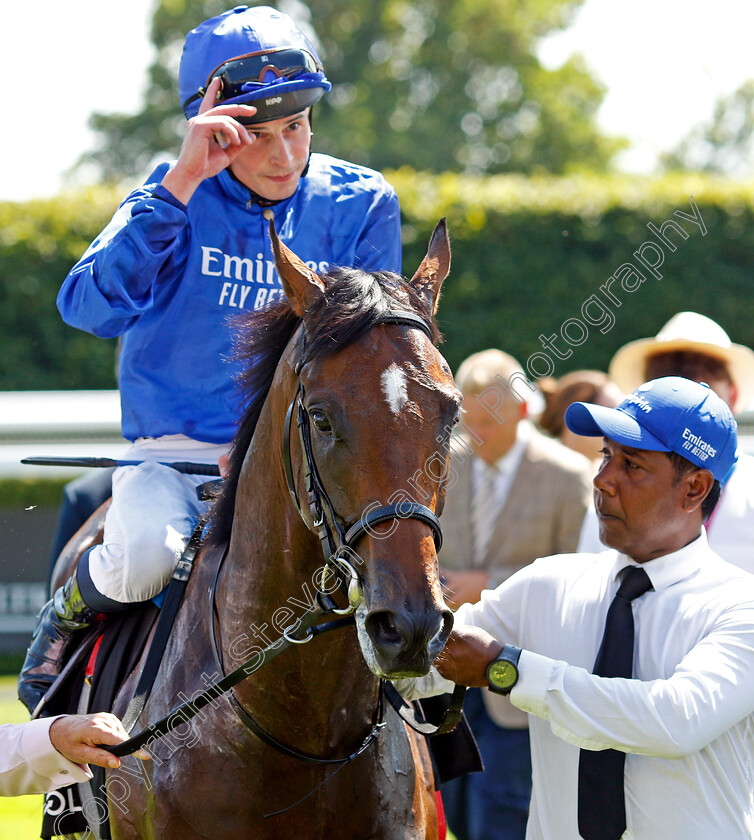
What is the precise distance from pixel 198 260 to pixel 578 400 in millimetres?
3751

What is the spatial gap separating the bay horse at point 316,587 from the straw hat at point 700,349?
7.56ft

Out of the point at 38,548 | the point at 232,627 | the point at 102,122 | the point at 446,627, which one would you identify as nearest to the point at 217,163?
the point at 232,627

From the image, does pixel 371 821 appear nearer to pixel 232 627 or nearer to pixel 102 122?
pixel 232 627

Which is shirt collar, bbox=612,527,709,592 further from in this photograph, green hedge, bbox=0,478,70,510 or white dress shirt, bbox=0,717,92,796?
green hedge, bbox=0,478,70,510

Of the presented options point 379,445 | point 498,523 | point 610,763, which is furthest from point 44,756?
point 498,523

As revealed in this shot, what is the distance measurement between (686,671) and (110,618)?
166 cm

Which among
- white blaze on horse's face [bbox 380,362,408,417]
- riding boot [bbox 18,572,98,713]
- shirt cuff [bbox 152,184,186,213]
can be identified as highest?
shirt cuff [bbox 152,184,186,213]

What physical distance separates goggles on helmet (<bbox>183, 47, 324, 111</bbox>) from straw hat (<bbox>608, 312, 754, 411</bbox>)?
2304mm

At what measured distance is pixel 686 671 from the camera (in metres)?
2.38

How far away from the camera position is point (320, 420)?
7.06 feet

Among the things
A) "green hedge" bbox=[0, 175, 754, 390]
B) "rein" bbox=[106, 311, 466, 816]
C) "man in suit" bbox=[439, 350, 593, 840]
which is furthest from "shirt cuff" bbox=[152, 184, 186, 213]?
"green hedge" bbox=[0, 175, 754, 390]

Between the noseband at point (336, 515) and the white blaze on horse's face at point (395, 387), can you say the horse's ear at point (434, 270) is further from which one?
the white blaze on horse's face at point (395, 387)

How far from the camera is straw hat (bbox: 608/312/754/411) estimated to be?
178 inches

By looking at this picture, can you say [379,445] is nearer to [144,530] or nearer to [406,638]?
[406,638]
